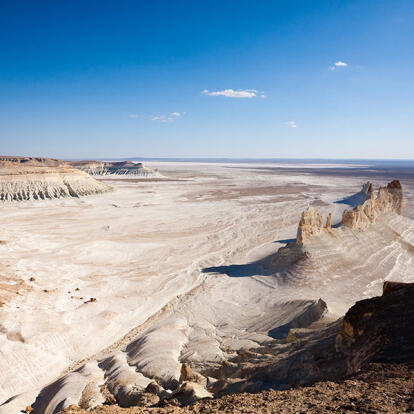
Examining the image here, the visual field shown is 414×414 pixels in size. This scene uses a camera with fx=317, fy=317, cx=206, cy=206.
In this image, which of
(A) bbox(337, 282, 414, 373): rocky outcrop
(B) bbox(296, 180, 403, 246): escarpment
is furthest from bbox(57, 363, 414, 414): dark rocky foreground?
(B) bbox(296, 180, 403, 246): escarpment

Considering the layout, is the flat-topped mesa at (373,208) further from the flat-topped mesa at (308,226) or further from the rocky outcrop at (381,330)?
the rocky outcrop at (381,330)

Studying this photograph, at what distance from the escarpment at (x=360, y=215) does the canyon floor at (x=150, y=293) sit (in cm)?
77

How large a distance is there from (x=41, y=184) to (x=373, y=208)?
4485 cm

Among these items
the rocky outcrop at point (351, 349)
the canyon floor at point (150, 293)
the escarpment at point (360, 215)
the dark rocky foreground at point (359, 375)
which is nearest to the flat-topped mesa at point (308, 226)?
the escarpment at point (360, 215)

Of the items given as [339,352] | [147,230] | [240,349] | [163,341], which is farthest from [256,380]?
[147,230]

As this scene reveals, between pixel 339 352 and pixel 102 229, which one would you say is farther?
pixel 102 229

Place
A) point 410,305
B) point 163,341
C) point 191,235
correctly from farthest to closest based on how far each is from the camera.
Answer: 1. point 191,235
2. point 163,341
3. point 410,305

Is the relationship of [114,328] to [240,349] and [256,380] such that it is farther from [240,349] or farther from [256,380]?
[256,380]

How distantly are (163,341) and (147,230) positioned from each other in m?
19.9

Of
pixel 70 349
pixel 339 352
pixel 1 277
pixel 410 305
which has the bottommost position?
pixel 70 349

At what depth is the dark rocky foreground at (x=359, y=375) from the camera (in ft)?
14.5

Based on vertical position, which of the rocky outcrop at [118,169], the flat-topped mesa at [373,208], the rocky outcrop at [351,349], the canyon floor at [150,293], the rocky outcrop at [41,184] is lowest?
the canyon floor at [150,293]

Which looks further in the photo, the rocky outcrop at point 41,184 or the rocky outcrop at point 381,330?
the rocky outcrop at point 41,184

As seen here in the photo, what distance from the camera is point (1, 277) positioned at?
619 inches
